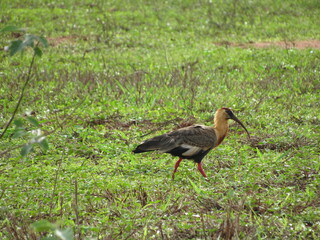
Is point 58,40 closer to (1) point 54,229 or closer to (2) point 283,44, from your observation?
(2) point 283,44

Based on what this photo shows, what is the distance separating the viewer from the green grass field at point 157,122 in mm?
4320

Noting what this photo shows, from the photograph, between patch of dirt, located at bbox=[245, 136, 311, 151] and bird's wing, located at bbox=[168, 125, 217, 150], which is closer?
bird's wing, located at bbox=[168, 125, 217, 150]

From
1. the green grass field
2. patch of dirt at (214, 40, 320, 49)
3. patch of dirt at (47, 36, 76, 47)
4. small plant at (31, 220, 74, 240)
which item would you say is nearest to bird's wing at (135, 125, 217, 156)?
the green grass field

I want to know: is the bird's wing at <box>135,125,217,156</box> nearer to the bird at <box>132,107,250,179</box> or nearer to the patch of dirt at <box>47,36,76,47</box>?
the bird at <box>132,107,250,179</box>

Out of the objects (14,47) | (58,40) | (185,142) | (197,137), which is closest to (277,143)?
(197,137)

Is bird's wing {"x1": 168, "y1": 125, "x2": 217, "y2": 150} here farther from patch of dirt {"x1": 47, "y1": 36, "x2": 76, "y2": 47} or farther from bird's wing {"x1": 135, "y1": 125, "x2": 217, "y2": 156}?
patch of dirt {"x1": 47, "y1": 36, "x2": 76, "y2": 47}

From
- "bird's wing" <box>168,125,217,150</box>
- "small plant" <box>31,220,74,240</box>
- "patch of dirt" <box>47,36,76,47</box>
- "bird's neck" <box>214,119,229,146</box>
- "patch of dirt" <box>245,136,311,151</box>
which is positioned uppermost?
"small plant" <box>31,220,74,240</box>

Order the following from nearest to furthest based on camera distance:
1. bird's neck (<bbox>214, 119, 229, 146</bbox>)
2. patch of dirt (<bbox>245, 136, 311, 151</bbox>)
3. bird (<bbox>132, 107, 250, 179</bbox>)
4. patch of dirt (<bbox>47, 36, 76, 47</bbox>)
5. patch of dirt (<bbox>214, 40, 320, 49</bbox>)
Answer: bird (<bbox>132, 107, 250, 179</bbox>), bird's neck (<bbox>214, 119, 229, 146</bbox>), patch of dirt (<bbox>245, 136, 311, 151</bbox>), patch of dirt (<bbox>214, 40, 320, 49</bbox>), patch of dirt (<bbox>47, 36, 76, 47</bbox>)

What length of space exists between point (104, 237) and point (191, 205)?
1116mm

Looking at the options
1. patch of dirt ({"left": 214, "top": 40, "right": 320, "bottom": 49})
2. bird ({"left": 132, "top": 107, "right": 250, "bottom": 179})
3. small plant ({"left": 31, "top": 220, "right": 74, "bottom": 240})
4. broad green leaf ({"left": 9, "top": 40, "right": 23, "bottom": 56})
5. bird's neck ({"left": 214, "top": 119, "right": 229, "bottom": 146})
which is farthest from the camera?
patch of dirt ({"left": 214, "top": 40, "right": 320, "bottom": 49})

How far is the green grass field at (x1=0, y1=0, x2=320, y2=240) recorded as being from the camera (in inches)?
170

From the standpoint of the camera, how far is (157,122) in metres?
7.89

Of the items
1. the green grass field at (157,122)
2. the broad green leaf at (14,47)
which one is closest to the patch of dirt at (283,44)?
the green grass field at (157,122)

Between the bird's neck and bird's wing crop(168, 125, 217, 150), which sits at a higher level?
bird's wing crop(168, 125, 217, 150)
